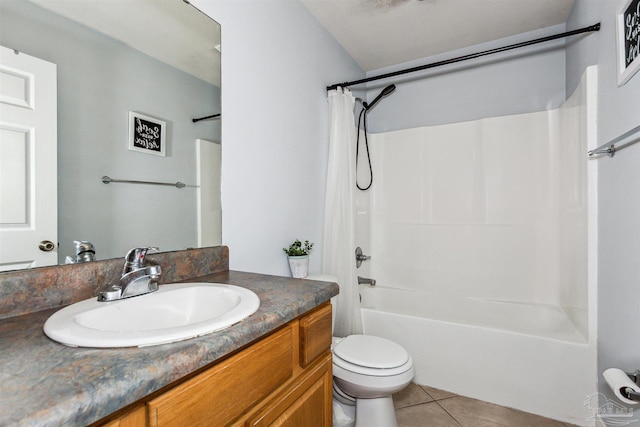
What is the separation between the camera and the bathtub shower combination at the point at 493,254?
5.93 feet

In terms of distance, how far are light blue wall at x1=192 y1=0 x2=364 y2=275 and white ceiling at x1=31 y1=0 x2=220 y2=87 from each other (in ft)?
0.25

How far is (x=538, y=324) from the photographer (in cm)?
228

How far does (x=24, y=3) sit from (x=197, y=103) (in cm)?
57

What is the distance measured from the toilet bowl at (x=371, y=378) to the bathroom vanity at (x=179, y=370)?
442mm

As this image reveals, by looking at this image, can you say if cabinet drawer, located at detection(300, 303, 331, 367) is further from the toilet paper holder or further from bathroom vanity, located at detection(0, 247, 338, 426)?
the toilet paper holder

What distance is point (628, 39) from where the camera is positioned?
4.32 ft

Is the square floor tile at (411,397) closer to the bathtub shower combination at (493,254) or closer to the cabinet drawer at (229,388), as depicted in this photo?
the bathtub shower combination at (493,254)

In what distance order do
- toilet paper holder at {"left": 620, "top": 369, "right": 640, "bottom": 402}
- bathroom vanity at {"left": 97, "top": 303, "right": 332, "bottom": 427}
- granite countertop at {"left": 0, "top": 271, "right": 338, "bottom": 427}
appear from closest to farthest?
1. granite countertop at {"left": 0, "top": 271, "right": 338, "bottom": 427}
2. bathroom vanity at {"left": 97, "top": 303, "right": 332, "bottom": 427}
3. toilet paper holder at {"left": 620, "top": 369, "right": 640, "bottom": 402}

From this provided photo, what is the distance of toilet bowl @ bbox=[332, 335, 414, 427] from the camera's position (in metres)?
1.48

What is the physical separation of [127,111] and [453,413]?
7.20 feet

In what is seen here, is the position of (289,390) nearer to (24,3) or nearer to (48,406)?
(48,406)

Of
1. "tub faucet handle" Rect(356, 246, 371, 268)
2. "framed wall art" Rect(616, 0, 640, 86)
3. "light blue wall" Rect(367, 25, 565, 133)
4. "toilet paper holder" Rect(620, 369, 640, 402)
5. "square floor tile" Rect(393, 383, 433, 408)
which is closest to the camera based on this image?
"toilet paper holder" Rect(620, 369, 640, 402)

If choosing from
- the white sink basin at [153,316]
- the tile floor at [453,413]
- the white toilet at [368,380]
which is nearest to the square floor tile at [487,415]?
the tile floor at [453,413]

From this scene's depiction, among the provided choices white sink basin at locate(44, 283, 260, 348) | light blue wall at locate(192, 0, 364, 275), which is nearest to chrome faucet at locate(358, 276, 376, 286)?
light blue wall at locate(192, 0, 364, 275)
